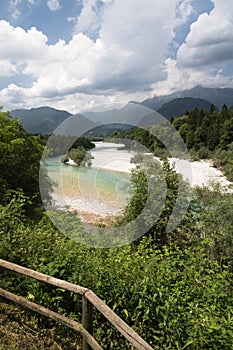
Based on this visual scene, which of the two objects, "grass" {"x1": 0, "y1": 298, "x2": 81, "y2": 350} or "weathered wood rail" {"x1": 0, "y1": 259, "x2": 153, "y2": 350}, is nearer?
"weathered wood rail" {"x1": 0, "y1": 259, "x2": 153, "y2": 350}

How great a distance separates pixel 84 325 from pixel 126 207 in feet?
21.8

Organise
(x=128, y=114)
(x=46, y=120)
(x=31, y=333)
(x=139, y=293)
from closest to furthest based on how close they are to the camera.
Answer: (x=139, y=293), (x=31, y=333), (x=128, y=114), (x=46, y=120)

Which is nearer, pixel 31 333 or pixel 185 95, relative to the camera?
pixel 31 333

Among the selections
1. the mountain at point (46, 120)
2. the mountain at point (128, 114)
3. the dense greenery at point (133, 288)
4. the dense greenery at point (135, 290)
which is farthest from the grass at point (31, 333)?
the mountain at point (128, 114)

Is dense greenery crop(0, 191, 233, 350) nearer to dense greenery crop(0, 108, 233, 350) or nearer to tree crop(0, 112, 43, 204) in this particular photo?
dense greenery crop(0, 108, 233, 350)

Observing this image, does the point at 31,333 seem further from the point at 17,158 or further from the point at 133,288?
the point at 17,158

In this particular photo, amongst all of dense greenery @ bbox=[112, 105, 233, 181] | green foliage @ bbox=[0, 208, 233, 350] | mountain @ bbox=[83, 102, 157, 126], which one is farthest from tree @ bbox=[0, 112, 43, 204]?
dense greenery @ bbox=[112, 105, 233, 181]

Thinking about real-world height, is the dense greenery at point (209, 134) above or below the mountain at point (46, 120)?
below

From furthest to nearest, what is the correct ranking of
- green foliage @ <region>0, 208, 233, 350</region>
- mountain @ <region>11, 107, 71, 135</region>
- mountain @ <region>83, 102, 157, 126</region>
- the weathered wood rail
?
1. mountain @ <region>11, 107, 71, 135</region>
2. mountain @ <region>83, 102, 157, 126</region>
3. green foliage @ <region>0, 208, 233, 350</region>
4. the weathered wood rail

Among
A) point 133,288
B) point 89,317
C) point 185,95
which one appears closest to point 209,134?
point 185,95

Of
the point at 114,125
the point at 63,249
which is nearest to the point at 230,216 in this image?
the point at 114,125

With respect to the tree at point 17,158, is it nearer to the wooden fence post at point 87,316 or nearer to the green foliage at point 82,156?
the green foliage at point 82,156

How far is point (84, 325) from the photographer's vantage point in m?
2.32

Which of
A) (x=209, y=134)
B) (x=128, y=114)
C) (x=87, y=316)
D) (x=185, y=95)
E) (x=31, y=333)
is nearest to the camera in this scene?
(x=87, y=316)
